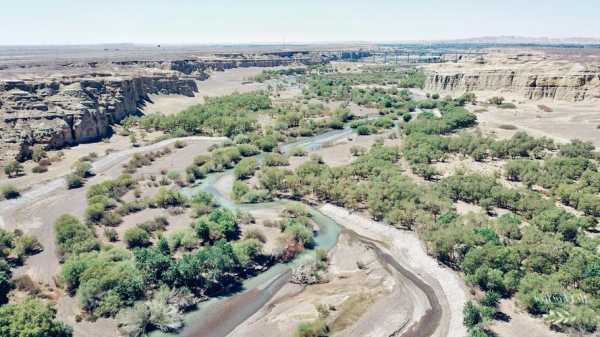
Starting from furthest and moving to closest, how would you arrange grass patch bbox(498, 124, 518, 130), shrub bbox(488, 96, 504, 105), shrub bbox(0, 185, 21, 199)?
1. shrub bbox(488, 96, 504, 105)
2. grass patch bbox(498, 124, 518, 130)
3. shrub bbox(0, 185, 21, 199)

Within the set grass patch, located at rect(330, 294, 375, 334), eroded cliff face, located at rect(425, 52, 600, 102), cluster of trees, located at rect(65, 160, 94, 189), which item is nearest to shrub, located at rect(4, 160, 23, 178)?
cluster of trees, located at rect(65, 160, 94, 189)

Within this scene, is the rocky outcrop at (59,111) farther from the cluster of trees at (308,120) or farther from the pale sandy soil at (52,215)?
the cluster of trees at (308,120)

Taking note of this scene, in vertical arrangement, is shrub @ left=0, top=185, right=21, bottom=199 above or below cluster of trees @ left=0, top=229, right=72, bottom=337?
below

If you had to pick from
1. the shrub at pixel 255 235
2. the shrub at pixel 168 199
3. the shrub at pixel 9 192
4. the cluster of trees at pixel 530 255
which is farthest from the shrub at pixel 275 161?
the shrub at pixel 9 192

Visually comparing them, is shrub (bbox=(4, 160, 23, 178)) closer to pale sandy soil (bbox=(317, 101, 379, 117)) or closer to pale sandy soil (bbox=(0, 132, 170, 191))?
pale sandy soil (bbox=(0, 132, 170, 191))

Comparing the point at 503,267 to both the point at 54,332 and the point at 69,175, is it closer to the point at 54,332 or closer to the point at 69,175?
the point at 54,332

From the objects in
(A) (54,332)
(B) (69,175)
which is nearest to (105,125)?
(B) (69,175)

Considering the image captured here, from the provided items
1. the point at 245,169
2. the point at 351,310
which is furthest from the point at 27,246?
the point at 351,310
